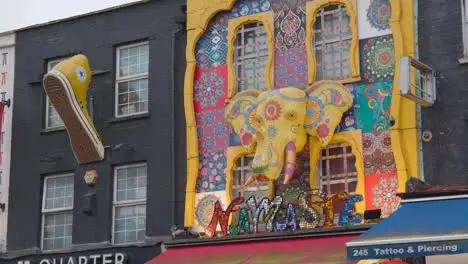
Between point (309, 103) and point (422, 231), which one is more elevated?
point (309, 103)

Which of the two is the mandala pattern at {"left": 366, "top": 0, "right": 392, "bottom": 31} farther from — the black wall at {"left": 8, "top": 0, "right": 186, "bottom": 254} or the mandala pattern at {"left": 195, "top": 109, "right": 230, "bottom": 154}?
the black wall at {"left": 8, "top": 0, "right": 186, "bottom": 254}

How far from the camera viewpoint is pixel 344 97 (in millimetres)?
20641

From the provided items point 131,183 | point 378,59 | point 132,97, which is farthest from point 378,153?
point 132,97

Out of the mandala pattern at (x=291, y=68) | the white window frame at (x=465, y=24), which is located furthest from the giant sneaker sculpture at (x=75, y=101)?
the white window frame at (x=465, y=24)

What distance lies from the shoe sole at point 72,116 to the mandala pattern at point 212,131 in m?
2.53

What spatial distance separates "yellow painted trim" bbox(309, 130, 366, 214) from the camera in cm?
2011

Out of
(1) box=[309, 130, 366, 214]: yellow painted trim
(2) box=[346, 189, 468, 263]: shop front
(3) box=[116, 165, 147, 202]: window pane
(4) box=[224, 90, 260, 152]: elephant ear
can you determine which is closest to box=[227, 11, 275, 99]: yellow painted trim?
(4) box=[224, 90, 260, 152]: elephant ear

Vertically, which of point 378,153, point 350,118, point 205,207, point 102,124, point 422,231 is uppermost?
point 102,124

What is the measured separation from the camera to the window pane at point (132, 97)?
2370cm

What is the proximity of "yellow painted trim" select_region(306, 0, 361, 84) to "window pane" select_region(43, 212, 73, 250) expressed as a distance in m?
7.02

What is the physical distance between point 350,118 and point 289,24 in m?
2.60

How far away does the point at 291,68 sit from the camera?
21.6m

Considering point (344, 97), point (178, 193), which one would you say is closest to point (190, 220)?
point (178, 193)

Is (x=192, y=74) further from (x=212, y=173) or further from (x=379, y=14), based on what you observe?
(x=379, y=14)
